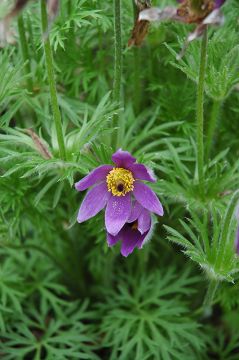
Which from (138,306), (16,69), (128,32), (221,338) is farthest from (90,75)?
(221,338)

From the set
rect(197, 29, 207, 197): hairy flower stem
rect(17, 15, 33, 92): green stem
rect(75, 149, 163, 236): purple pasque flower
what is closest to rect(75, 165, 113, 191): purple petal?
rect(75, 149, 163, 236): purple pasque flower

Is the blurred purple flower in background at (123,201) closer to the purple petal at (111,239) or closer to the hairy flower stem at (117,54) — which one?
the purple petal at (111,239)

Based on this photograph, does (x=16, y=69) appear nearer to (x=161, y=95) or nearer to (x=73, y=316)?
(x=161, y=95)

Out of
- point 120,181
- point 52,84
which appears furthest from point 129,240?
point 52,84

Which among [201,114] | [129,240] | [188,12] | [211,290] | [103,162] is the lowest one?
[211,290]

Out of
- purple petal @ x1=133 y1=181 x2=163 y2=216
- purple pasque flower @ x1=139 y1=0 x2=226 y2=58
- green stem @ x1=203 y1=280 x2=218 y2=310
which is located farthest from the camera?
green stem @ x1=203 y1=280 x2=218 y2=310

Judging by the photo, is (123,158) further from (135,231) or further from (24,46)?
(24,46)

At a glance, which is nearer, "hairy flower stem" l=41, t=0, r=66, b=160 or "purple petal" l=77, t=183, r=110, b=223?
"hairy flower stem" l=41, t=0, r=66, b=160

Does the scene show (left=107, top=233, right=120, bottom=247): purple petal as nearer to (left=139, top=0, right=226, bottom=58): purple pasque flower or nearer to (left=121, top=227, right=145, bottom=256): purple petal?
(left=121, top=227, right=145, bottom=256): purple petal
